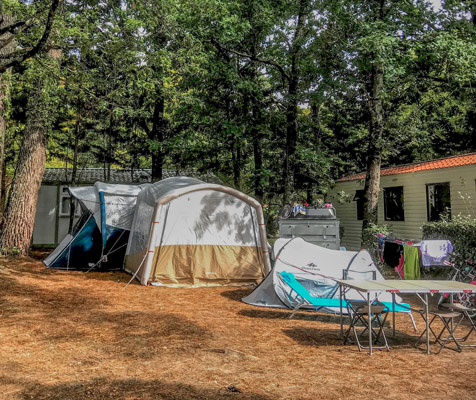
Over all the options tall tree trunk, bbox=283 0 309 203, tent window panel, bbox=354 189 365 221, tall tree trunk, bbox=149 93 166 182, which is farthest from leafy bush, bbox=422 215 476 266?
tall tree trunk, bbox=149 93 166 182

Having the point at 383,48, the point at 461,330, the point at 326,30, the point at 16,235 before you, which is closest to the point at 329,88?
the point at 326,30

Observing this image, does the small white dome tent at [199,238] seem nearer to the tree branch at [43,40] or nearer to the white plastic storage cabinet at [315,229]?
the white plastic storage cabinet at [315,229]

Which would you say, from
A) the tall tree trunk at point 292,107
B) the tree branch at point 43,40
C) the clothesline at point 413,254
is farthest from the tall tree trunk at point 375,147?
the tree branch at point 43,40

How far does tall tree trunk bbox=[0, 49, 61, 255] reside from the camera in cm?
1177

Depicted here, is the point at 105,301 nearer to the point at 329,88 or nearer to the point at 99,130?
the point at 329,88

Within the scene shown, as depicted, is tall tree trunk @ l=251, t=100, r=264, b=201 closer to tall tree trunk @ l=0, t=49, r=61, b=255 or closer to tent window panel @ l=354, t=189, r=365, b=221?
tent window panel @ l=354, t=189, r=365, b=221

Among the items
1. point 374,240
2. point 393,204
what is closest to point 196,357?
point 374,240

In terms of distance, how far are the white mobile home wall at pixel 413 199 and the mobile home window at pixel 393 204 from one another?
0.50 feet

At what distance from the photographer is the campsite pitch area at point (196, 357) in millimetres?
3596

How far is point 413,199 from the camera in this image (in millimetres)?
13297

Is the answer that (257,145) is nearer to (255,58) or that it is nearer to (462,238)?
(255,58)

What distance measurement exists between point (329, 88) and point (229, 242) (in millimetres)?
6683

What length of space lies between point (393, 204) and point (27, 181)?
37.7ft

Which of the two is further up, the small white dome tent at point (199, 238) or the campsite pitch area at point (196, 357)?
the small white dome tent at point (199, 238)
